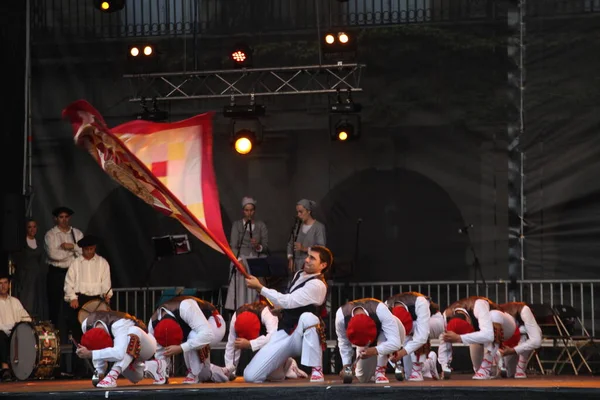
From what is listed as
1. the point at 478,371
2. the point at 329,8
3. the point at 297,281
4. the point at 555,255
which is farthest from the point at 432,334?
the point at 329,8

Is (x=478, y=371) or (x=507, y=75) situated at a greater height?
(x=507, y=75)

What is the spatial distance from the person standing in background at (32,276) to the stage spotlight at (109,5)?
8.23 ft

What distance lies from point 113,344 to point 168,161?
2314 mm

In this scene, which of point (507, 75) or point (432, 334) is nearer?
point (432, 334)

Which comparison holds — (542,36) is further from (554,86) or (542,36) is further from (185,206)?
(185,206)

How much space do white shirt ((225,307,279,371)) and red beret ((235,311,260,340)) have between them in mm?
58

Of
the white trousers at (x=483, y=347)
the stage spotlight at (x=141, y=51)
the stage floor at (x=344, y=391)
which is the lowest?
the stage floor at (x=344, y=391)

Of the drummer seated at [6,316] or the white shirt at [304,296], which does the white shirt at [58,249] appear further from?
the white shirt at [304,296]

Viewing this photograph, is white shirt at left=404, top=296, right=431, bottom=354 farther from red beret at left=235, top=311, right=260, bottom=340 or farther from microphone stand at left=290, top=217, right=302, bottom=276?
microphone stand at left=290, top=217, right=302, bottom=276

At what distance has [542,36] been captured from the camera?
14.4m

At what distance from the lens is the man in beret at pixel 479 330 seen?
37.4 ft

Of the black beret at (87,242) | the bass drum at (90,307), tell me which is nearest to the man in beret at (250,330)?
the bass drum at (90,307)

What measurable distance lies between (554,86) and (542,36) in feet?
→ 1.89

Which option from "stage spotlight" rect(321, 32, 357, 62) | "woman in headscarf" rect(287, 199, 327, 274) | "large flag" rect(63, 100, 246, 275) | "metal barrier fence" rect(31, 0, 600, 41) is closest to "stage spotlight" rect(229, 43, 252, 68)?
"metal barrier fence" rect(31, 0, 600, 41)
